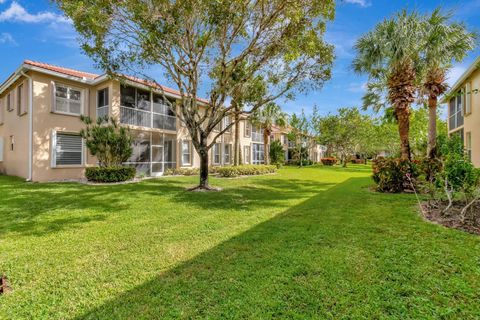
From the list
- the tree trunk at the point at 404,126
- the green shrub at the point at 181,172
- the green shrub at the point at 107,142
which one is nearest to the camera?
the tree trunk at the point at 404,126

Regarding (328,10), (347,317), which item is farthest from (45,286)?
(328,10)

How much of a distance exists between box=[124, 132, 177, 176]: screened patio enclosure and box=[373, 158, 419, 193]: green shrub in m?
14.8

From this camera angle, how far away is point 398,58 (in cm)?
1182

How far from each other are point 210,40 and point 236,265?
9.92 m

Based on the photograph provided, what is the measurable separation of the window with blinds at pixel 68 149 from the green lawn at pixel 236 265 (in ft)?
26.9

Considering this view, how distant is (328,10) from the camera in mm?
9898

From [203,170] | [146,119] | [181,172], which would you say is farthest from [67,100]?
[203,170]

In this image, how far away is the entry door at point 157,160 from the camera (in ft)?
62.4

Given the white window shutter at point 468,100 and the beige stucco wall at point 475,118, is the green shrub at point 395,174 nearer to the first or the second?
the beige stucco wall at point 475,118

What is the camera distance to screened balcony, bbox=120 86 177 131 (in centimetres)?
1689

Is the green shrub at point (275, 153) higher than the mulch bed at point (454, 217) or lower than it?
higher

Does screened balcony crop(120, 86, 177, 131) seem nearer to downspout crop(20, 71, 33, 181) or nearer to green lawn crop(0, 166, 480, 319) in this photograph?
downspout crop(20, 71, 33, 181)

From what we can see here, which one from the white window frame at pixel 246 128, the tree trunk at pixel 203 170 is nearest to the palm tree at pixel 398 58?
the tree trunk at pixel 203 170

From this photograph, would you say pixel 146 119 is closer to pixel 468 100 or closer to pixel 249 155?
pixel 249 155
